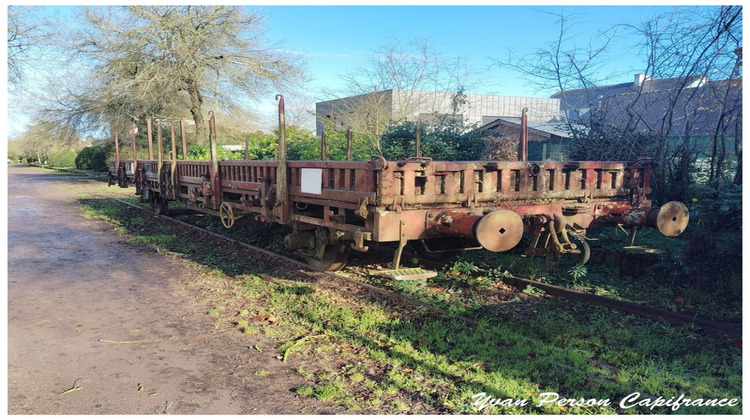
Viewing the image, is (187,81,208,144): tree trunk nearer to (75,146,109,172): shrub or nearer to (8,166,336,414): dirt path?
(75,146,109,172): shrub

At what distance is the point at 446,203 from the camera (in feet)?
17.3

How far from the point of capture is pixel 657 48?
8516mm

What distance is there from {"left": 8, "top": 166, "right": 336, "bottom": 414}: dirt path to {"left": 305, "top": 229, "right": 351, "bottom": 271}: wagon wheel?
1.57 meters

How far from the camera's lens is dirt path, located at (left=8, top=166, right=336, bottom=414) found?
342 centimetres

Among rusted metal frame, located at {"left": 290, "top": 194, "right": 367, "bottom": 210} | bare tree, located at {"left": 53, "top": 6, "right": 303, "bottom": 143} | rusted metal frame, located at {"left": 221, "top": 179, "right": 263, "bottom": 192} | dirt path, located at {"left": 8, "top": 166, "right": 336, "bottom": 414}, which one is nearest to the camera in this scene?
dirt path, located at {"left": 8, "top": 166, "right": 336, "bottom": 414}

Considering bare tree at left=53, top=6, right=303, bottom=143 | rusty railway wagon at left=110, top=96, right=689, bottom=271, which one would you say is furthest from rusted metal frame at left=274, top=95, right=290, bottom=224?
bare tree at left=53, top=6, right=303, bottom=143

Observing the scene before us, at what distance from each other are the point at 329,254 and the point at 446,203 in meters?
1.97

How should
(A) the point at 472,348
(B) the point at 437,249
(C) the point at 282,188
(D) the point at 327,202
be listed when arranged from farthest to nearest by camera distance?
(B) the point at 437,249 < (C) the point at 282,188 < (D) the point at 327,202 < (A) the point at 472,348

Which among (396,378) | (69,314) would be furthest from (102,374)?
(396,378)

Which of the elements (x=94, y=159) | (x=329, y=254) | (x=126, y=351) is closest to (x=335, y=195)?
(x=329, y=254)

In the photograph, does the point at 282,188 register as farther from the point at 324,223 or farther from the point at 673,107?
the point at 673,107

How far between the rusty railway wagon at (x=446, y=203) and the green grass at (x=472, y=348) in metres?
0.61

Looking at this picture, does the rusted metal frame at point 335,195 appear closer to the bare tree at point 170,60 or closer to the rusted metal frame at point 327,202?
the rusted metal frame at point 327,202

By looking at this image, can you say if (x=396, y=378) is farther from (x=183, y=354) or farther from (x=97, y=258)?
(x=97, y=258)
